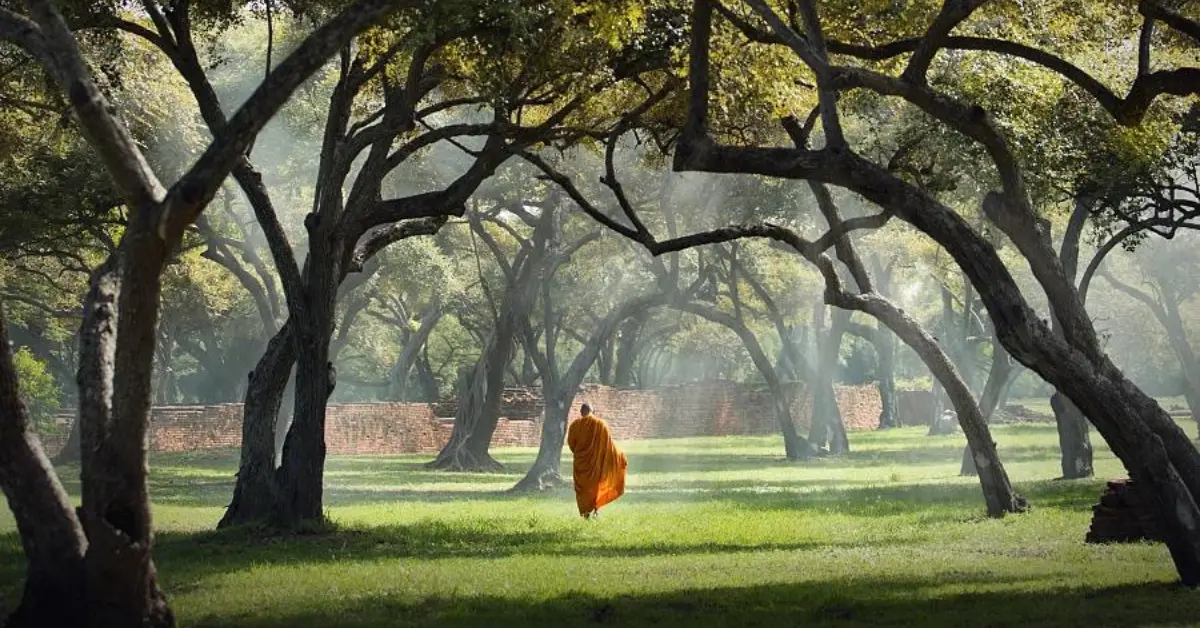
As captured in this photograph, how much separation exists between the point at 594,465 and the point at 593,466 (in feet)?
0.07

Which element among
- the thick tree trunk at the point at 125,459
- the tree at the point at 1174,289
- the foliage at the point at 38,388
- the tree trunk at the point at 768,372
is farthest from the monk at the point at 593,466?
the tree at the point at 1174,289

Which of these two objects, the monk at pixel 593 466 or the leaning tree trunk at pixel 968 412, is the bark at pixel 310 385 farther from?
the leaning tree trunk at pixel 968 412

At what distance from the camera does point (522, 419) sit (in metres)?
60.1

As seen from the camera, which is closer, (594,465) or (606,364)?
(594,465)

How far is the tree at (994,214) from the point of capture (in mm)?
12047

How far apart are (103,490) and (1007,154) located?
7.36m

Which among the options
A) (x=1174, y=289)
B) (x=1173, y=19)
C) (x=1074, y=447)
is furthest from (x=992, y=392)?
(x=1174, y=289)

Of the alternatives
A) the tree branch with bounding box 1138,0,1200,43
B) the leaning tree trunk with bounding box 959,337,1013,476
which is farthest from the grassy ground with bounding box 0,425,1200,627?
the tree branch with bounding box 1138,0,1200,43

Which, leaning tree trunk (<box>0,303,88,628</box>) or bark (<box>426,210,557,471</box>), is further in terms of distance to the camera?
bark (<box>426,210,557,471</box>)

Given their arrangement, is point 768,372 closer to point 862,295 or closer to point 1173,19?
point 862,295

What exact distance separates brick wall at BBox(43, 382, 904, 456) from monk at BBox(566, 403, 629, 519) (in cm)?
2015

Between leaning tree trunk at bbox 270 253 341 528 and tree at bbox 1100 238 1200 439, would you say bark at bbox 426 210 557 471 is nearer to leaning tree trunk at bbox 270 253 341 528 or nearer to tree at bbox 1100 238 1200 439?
leaning tree trunk at bbox 270 253 341 528

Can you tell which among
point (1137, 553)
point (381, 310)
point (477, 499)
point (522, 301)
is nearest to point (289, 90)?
point (1137, 553)

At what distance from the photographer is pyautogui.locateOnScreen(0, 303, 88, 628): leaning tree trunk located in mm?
9984
